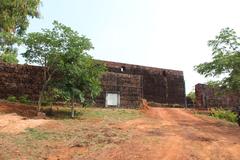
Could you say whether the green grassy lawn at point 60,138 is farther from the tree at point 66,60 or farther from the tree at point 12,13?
the tree at point 12,13

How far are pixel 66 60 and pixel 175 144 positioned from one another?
9.96m

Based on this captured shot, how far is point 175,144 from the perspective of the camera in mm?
14641

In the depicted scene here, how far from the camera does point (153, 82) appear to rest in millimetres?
35344

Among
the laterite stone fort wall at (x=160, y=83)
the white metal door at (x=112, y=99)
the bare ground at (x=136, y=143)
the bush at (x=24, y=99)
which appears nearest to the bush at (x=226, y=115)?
the bare ground at (x=136, y=143)

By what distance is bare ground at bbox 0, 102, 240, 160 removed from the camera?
13.0m

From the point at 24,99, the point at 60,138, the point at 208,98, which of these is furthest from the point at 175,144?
the point at 208,98

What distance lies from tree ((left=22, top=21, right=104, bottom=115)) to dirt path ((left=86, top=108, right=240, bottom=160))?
429 cm

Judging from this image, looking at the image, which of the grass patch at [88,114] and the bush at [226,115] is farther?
the bush at [226,115]

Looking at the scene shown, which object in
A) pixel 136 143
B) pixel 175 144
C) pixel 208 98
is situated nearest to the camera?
pixel 136 143

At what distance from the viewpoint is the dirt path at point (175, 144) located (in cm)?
1299

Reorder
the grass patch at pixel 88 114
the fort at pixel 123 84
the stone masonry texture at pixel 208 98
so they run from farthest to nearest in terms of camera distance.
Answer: the stone masonry texture at pixel 208 98 < the fort at pixel 123 84 < the grass patch at pixel 88 114

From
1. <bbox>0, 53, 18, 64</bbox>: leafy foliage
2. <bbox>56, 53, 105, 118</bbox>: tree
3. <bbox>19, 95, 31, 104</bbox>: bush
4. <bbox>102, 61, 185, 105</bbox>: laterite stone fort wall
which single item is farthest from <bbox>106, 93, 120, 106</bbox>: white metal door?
<bbox>0, 53, 18, 64</bbox>: leafy foliage

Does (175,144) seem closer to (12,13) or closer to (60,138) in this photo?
(60,138)

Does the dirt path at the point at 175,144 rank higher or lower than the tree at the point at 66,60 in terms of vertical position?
lower
